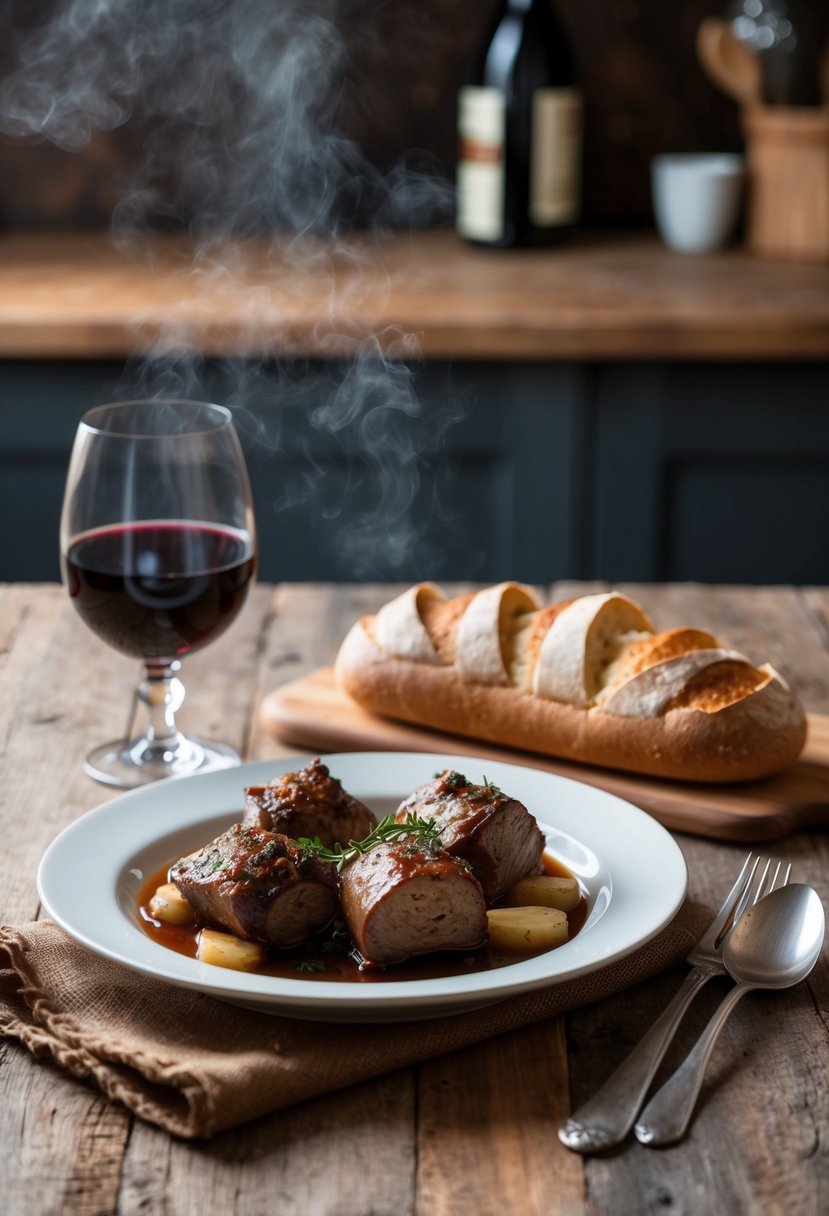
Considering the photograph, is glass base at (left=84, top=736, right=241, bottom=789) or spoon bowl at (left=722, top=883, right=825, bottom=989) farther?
glass base at (left=84, top=736, right=241, bottom=789)

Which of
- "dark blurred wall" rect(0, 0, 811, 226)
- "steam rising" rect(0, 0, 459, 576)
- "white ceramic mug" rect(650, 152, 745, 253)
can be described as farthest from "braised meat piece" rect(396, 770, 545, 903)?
"dark blurred wall" rect(0, 0, 811, 226)

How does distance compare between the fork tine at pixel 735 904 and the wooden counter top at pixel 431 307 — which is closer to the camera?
the fork tine at pixel 735 904

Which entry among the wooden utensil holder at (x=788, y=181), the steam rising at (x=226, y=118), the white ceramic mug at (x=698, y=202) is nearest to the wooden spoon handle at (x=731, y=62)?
the wooden utensil holder at (x=788, y=181)

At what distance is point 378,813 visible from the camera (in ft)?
3.90

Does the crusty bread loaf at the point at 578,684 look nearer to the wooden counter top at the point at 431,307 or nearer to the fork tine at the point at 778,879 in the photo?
the fork tine at the point at 778,879

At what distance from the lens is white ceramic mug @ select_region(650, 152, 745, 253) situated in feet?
9.99

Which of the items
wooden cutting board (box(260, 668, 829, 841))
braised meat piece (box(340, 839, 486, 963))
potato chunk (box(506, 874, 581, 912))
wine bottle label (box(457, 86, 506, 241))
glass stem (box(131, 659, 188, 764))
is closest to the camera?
braised meat piece (box(340, 839, 486, 963))

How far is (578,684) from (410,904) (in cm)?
47

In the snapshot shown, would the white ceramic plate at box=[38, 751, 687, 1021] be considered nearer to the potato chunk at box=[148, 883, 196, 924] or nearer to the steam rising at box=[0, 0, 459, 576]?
the potato chunk at box=[148, 883, 196, 924]

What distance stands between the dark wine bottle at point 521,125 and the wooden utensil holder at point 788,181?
393 mm

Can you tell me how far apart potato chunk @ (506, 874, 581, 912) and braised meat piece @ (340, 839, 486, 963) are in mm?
77

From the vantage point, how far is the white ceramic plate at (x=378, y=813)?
859 mm

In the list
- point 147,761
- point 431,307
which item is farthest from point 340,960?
point 431,307

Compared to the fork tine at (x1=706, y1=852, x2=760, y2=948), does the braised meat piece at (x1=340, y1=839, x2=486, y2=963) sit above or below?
above
